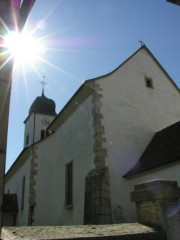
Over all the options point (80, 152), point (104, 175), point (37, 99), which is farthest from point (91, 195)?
point (37, 99)

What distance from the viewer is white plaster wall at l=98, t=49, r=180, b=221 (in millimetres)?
11104

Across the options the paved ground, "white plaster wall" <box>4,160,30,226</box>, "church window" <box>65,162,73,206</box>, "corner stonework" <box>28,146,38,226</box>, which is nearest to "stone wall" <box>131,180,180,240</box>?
the paved ground

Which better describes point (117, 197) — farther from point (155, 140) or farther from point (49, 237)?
point (49, 237)

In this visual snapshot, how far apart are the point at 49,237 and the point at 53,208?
501 inches

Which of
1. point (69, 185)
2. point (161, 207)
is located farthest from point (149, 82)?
point (161, 207)

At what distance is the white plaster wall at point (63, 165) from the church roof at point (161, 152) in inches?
82.5

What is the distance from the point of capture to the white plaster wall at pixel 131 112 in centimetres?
1110

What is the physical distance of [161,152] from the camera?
10.6m

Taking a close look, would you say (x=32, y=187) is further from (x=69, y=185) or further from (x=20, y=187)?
(x=20, y=187)

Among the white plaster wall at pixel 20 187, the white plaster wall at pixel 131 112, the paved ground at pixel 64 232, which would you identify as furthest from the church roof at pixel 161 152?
the white plaster wall at pixel 20 187

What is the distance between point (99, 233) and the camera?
323 cm

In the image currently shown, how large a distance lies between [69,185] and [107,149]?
393 cm

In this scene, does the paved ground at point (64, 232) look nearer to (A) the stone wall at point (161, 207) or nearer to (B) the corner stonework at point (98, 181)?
(A) the stone wall at point (161, 207)

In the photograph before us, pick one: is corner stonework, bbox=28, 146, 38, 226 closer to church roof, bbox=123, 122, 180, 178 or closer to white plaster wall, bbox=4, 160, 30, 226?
white plaster wall, bbox=4, 160, 30, 226
